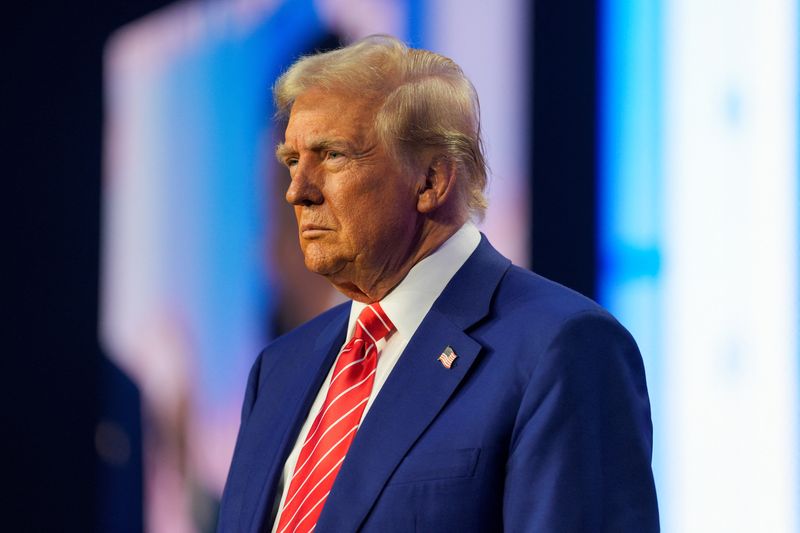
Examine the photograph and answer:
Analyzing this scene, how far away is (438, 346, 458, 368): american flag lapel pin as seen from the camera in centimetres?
158

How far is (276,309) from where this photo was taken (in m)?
2.94

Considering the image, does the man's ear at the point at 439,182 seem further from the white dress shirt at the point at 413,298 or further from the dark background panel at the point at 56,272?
the dark background panel at the point at 56,272

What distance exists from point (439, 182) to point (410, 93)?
0.47ft

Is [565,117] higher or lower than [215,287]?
higher

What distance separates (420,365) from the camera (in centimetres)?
161

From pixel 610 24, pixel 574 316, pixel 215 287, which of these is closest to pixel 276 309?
pixel 215 287

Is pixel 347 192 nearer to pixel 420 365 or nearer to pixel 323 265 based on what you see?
pixel 323 265

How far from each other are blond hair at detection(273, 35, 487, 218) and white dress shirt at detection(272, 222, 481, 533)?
0.31ft

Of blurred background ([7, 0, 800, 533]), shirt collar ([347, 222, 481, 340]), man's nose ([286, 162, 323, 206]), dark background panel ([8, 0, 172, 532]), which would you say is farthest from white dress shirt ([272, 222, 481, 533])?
dark background panel ([8, 0, 172, 532])

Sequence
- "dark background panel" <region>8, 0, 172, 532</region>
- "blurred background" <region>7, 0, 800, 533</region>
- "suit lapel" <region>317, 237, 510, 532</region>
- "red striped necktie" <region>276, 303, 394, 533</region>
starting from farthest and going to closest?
1. "dark background panel" <region>8, 0, 172, 532</region>
2. "blurred background" <region>7, 0, 800, 533</region>
3. "red striped necktie" <region>276, 303, 394, 533</region>
4. "suit lapel" <region>317, 237, 510, 532</region>

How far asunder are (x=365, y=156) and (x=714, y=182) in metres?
1.09

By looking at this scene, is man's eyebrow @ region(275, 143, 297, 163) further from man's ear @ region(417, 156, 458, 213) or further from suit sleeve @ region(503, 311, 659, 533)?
suit sleeve @ region(503, 311, 659, 533)

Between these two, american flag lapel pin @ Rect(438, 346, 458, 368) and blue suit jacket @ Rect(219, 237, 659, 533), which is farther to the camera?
american flag lapel pin @ Rect(438, 346, 458, 368)

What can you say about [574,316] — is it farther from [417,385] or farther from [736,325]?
[736,325]
